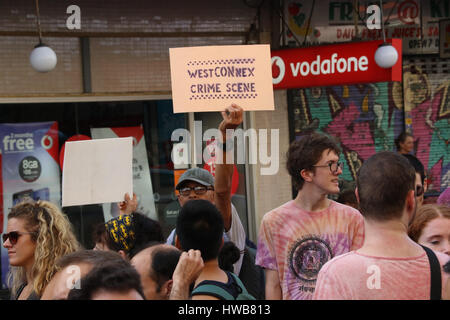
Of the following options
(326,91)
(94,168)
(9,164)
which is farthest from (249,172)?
(94,168)

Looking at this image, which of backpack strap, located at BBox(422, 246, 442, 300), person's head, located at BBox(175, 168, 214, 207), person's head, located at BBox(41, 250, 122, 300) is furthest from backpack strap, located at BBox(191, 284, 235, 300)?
person's head, located at BBox(175, 168, 214, 207)

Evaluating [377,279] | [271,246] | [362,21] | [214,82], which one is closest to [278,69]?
[362,21]

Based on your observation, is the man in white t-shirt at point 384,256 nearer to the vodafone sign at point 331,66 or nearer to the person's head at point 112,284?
the person's head at point 112,284

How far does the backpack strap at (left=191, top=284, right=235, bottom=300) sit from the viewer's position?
261 centimetres

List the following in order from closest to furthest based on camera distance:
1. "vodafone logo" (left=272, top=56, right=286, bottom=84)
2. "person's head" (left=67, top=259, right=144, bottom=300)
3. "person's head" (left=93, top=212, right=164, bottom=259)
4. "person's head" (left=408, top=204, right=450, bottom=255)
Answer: "person's head" (left=67, top=259, right=144, bottom=300)
"person's head" (left=408, top=204, right=450, bottom=255)
"person's head" (left=93, top=212, right=164, bottom=259)
"vodafone logo" (left=272, top=56, right=286, bottom=84)

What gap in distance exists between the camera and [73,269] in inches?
101

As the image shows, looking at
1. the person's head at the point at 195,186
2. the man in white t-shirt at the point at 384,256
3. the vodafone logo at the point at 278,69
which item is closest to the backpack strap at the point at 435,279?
the man in white t-shirt at the point at 384,256

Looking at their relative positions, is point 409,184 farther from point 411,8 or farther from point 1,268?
point 411,8

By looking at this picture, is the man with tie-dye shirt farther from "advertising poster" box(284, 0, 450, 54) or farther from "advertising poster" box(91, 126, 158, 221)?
"advertising poster" box(284, 0, 450, 54)

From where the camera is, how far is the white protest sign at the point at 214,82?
3299mm

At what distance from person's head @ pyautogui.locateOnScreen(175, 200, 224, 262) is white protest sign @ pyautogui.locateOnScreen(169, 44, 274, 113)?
0.60 meters

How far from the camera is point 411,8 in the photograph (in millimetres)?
8258

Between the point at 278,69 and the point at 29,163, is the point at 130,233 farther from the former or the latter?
the point at 29,163

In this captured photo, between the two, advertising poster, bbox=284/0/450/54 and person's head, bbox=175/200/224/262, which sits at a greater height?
advertising poster, bbox=284/0/450/54
